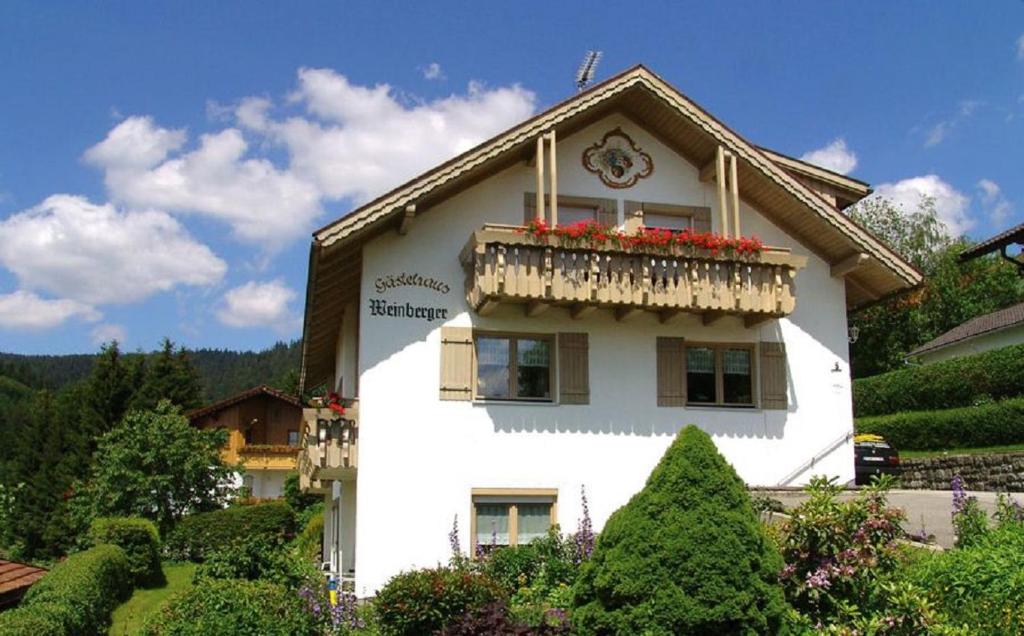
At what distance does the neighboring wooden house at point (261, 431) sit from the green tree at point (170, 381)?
2.08 meters

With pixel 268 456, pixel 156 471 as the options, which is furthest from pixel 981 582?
pixel 268 456

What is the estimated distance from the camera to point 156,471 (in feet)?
118

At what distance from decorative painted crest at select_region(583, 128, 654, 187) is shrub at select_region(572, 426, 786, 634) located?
8.09 meters

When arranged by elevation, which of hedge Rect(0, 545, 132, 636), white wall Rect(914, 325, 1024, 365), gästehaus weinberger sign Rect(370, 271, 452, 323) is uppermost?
white wall Rect(914, 325, 1024, 365)

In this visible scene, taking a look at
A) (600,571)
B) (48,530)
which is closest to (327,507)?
(600,571)

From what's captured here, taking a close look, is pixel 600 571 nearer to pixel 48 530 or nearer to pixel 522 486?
pixel 522 486

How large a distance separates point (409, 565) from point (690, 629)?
7042 mm

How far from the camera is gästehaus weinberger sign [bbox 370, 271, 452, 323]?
1739 cm

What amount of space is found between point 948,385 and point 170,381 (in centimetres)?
3358

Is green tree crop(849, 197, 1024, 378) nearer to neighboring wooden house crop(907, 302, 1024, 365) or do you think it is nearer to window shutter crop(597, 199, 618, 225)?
neighboring wooden house crop(907, 302, 1024, 365)

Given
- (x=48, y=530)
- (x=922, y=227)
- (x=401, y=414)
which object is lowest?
(x=48, y=530)

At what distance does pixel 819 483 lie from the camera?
11.9 m

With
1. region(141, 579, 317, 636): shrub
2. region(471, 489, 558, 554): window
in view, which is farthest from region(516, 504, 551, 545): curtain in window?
region(141, 579, 317, 636): shrub

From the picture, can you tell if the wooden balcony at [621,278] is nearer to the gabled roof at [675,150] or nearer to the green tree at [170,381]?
the gabled roof at [675,150]
